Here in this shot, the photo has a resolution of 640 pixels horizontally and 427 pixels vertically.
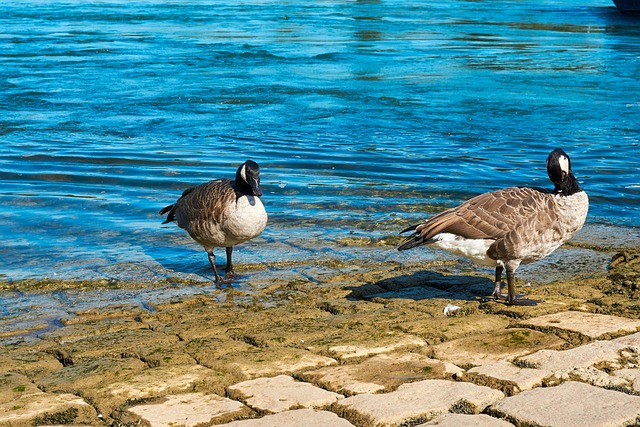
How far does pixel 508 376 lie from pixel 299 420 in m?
→ 1.40

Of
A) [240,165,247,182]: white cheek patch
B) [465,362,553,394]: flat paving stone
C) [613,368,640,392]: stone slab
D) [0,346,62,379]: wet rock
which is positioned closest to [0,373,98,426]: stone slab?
[0,346,62,379]: wet rock

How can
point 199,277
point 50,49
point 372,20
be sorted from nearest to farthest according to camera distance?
point 199,277, point 50,49, point 372,20

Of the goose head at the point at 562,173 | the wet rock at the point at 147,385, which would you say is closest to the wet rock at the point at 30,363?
the wet rock at the point at 147,385

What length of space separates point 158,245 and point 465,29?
3171cm

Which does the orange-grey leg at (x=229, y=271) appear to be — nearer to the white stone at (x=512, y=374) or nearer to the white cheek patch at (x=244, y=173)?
the white cheek patch at (x=244, y=173)

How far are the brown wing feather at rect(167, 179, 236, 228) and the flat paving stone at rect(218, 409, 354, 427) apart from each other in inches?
163

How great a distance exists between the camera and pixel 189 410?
4777 millimetres

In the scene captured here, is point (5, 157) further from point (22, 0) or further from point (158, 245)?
point (22, 0)

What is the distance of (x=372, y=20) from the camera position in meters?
42.8

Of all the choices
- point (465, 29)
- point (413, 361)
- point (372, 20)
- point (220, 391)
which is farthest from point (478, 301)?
point (372, 20)

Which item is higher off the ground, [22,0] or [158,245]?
[22,0]

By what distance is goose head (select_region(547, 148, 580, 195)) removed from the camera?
→ 24.1ft

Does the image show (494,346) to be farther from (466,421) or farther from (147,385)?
(147,385)

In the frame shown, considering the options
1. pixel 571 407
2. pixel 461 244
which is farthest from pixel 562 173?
pixel 571 407
